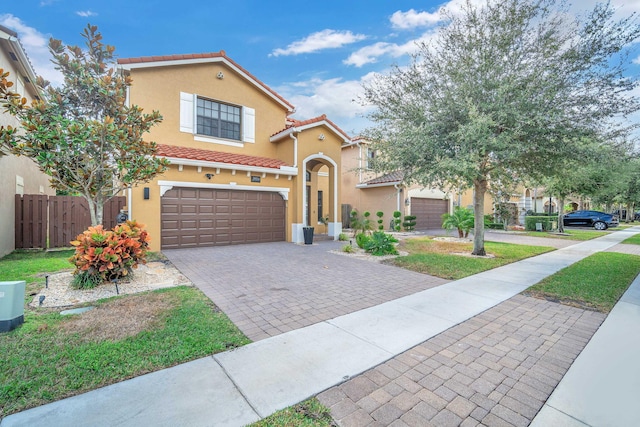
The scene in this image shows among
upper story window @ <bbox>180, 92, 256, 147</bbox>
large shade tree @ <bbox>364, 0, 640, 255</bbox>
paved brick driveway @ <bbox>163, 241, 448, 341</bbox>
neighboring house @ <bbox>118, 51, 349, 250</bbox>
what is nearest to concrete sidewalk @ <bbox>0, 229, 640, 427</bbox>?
paved brick driveway @ <bbox>163, 241, 448, 341</bbox>

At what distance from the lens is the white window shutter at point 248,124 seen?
13.5 metres

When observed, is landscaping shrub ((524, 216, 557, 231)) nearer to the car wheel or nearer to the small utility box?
the car wheel

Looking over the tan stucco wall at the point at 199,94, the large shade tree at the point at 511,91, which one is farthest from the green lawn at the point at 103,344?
the tan stucco wall at the point at 199,94

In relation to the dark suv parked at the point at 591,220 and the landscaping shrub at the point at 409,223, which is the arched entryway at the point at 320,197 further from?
the dark suv parked at the point at 591,220

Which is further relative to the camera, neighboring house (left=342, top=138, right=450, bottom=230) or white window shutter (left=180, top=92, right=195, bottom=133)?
neighboring house (left=342, top=138, right=450, bottom=230)

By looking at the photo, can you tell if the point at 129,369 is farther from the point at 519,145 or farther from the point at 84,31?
the point at 519,145

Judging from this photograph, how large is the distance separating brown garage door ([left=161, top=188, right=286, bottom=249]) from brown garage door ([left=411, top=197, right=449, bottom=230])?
11.4m

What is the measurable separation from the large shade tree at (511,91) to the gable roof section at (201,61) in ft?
22.0

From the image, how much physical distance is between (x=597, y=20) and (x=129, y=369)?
12.3m

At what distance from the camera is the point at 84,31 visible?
603 cm

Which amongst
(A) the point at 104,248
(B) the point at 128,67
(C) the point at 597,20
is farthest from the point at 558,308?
(B) the point at 128,67

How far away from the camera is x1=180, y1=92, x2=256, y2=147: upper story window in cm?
1202

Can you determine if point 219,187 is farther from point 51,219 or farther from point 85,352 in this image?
point 85,352

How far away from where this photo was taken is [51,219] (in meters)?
10.1
